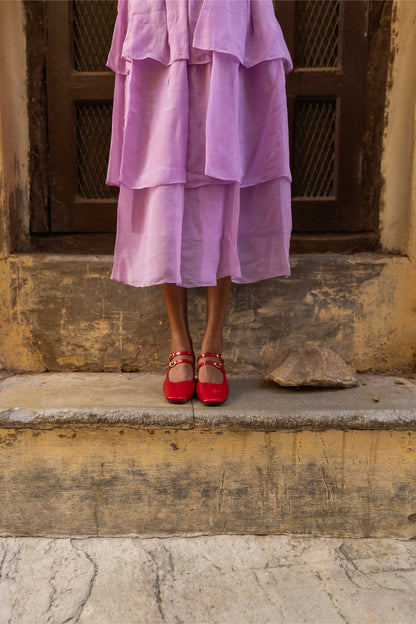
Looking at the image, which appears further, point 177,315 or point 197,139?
point 177,315

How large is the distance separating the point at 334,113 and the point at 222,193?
3.13 ft

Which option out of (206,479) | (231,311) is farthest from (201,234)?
(206,479)

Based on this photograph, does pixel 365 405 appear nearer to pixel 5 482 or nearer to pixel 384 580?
pixel 384 580

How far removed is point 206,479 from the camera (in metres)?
1.39

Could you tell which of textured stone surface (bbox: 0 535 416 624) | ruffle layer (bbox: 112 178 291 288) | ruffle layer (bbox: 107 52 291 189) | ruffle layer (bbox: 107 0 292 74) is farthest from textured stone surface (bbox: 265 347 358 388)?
ruffle layer (bbox: 107 0 292 74)

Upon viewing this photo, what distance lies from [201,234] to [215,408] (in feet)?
1.77

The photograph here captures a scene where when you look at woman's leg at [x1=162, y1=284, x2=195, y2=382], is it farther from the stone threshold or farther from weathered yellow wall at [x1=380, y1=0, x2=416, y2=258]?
weathered yellow wall at [x1=380, y1=0, x2=416, y2=258]

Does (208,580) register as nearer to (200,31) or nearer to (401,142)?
(200,31)

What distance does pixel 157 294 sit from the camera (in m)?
1.82

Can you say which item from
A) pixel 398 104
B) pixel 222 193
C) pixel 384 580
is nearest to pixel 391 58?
pixel 398 104

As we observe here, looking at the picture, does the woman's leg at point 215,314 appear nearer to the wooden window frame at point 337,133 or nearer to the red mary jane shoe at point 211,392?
the red mary jane shoe at point 211,392

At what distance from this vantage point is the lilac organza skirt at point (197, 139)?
1395mm

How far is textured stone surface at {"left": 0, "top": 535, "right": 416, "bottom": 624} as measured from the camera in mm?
1083

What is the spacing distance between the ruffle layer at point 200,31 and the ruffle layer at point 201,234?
391mm
